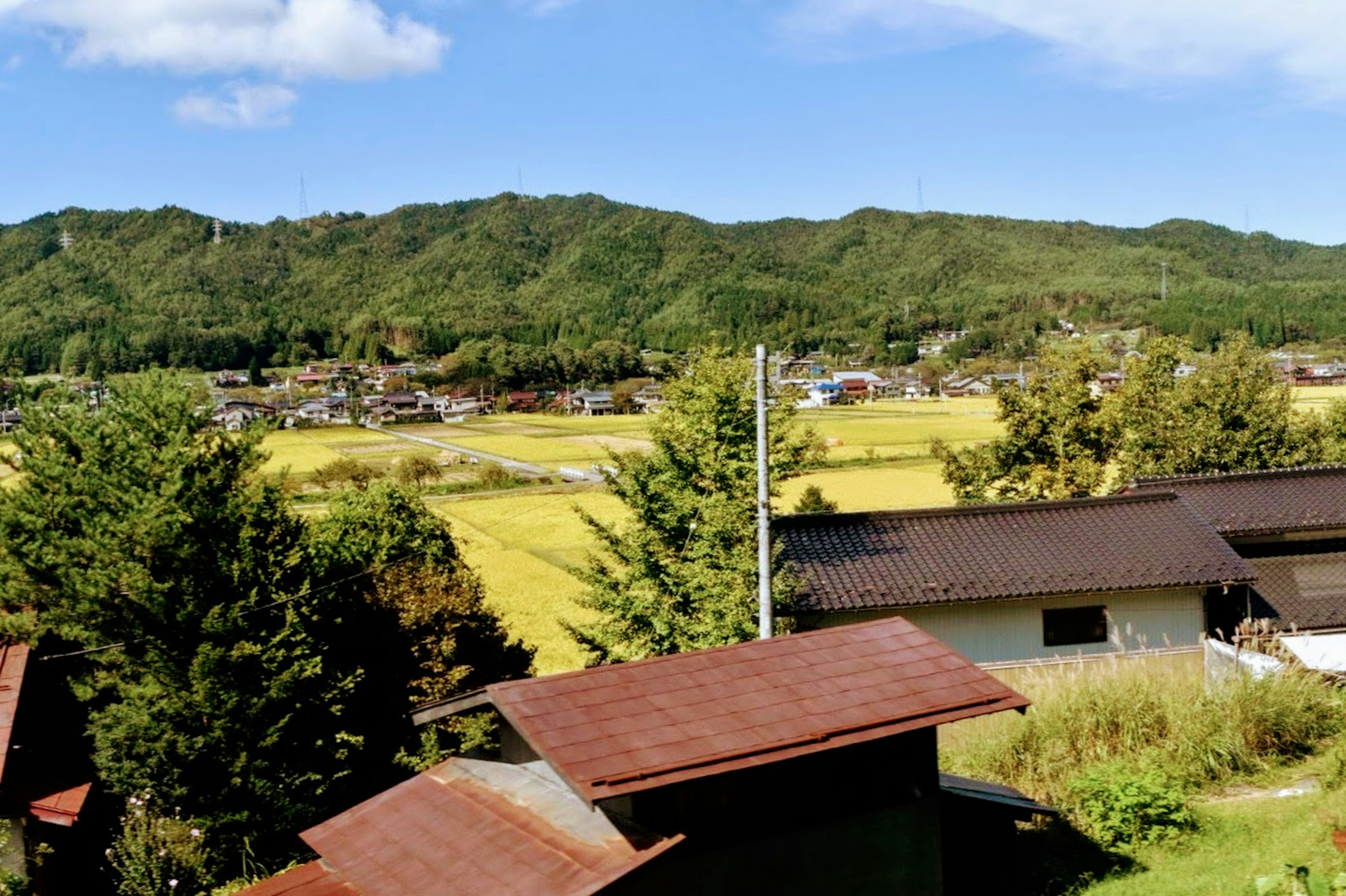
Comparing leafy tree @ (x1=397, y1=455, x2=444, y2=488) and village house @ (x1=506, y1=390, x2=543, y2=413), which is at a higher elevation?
village house @ (x1=506, y1=390, x2=543, y2=413)

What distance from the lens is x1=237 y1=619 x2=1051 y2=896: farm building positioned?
209 inches

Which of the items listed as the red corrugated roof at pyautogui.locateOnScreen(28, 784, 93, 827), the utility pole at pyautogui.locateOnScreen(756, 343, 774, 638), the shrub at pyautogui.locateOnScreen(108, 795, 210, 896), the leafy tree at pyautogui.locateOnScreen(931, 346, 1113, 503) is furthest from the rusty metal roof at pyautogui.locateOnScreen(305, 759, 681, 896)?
the leafy tree at pyautogui.locateOnScreen(931, 346, 1113, 503)

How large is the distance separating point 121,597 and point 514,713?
733 cm

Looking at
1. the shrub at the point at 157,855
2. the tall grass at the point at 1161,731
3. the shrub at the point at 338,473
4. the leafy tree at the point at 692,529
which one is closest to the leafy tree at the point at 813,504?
the leafy tree at the point at 692,529

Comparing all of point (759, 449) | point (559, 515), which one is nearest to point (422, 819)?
point (759, 449)

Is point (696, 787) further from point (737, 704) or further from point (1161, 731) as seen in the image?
point (1161, 731)

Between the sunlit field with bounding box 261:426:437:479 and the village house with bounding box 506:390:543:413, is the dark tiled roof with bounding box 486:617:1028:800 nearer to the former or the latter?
the sunlit field with bounding box 261:426:437:479

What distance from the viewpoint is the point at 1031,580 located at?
14094mm

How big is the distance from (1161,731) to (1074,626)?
190 inches

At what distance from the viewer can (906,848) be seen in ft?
21.1

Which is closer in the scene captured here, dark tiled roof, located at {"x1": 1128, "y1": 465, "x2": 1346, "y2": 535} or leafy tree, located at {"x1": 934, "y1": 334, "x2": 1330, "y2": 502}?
dark tiled roof, located at {"x1": 1128, "y1": 465, "x2": 1346, "y2": 535}

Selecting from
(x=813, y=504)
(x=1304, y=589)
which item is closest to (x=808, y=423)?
(x=813, y=504)

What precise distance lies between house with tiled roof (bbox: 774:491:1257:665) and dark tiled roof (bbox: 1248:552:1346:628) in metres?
0.72

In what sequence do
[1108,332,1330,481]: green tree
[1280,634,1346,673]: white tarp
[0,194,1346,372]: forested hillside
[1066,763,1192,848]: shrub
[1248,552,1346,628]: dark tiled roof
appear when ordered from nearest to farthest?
1. [1066,763,1192,848]: shrub
2. [1280,634,1346,673]: white tarp
3. [1248,552,1346,628]: dark tiled roof
4. [1108,332,1330,481]: green tree
5. [0,194,1346,372]: forested hillside
